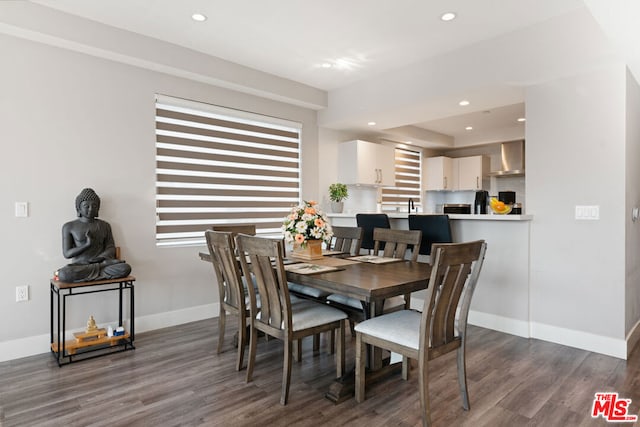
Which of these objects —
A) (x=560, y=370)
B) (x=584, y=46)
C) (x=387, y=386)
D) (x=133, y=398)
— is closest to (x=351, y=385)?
(x=387, y=386)

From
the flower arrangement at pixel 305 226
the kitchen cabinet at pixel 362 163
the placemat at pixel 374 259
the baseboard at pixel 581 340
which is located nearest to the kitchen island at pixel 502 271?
the baseboard at pixel 581 340

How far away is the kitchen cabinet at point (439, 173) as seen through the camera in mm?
7137

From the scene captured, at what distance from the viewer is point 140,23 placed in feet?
10.6

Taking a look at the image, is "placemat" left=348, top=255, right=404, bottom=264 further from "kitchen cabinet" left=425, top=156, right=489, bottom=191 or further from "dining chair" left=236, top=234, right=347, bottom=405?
"kitchen cabinet" left=425, top=156, right=489, bottom=191

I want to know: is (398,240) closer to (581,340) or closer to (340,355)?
(340,355)

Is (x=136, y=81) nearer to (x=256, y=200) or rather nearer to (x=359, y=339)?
(x=256, y=200)

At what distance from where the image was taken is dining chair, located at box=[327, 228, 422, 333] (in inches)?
103

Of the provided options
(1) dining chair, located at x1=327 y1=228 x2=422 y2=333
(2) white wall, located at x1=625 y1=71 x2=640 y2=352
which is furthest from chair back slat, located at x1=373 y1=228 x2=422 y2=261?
(2) white wall, located at x1=625 y1=71 x2=640 y2=352

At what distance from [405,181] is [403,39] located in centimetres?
357

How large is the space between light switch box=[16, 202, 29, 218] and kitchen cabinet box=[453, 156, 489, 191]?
21.6 feet

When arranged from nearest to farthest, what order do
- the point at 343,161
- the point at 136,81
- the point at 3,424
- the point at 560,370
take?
1. the point at 3,424
2. the point at 560,370
3. the point at 136,81
4. the point at 343,161

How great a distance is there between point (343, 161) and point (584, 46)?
123 inches

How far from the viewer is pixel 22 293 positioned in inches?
118

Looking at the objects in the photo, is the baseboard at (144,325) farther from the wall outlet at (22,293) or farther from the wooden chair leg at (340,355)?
the wooden chair leg at (340,355)
